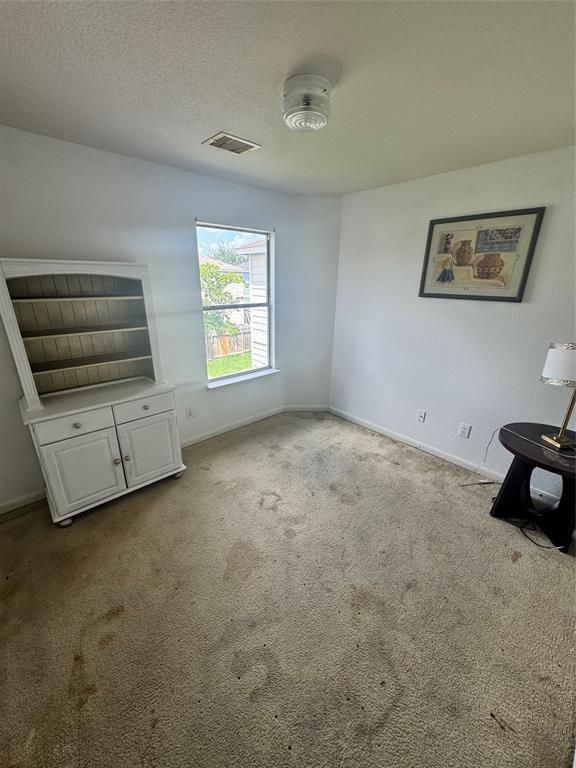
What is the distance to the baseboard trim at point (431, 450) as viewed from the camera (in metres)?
2.34

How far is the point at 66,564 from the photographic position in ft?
5.74

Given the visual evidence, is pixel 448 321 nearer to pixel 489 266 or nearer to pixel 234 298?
pixel 489 266

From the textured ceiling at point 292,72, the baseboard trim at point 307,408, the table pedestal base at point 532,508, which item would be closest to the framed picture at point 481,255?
the textured ceiling at point 292,72

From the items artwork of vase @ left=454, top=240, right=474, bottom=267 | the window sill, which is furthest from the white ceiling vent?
the window sill

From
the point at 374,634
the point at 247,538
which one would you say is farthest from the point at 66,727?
the point at 374,634

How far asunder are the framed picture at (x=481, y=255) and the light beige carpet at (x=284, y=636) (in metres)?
1.63

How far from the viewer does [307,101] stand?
4.26 ft

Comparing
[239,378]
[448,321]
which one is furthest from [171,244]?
[448,321]

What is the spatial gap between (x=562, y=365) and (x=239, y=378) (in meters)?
2.62

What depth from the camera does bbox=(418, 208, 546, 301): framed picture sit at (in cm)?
212

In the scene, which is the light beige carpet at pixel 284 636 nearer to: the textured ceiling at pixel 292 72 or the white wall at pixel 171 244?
the white wall at pixel 171 244

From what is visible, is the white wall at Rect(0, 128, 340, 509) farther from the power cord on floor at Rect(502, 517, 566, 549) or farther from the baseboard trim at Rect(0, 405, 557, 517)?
the power cord on floor at Rect(502, 517, 566, 549)

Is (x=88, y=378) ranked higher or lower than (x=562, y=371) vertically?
lower

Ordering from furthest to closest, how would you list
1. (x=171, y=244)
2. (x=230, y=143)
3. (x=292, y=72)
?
(x=171, y=244) → (x=230, y=143) → (x=292, y=72)
